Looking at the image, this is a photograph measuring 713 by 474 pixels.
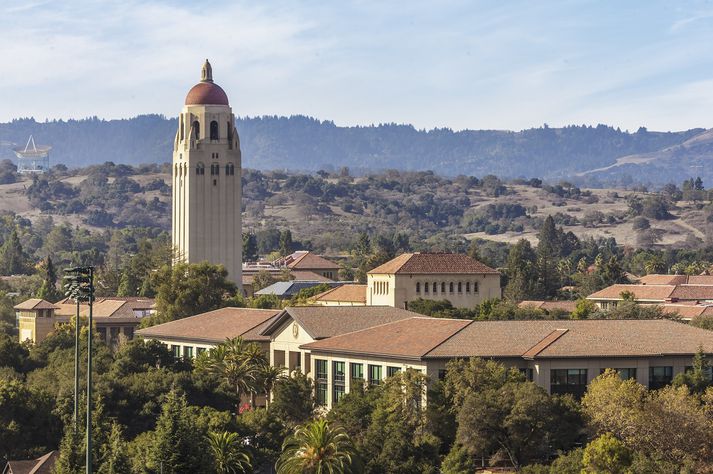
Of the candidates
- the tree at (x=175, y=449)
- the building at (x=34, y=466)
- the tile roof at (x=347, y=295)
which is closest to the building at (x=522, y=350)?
the building at (x=34, y=466)

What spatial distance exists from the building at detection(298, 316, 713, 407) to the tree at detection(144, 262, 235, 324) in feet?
112

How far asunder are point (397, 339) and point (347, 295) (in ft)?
161

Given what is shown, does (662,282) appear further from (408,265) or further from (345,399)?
(345,399)

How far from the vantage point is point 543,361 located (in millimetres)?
84250

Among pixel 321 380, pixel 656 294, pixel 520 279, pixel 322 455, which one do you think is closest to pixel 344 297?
pixel 656 294

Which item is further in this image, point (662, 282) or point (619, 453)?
point (662, 282)

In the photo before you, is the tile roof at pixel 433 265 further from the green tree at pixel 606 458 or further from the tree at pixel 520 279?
the green tree at pixel 606 458

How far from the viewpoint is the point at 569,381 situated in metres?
84.2

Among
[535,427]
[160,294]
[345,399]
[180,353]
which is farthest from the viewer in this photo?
[160,294]

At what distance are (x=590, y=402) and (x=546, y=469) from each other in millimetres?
6889

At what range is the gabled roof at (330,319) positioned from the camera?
98.0 m

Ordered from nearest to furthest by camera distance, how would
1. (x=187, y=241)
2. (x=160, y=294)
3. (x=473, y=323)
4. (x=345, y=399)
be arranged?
(x=345, y=399), (x=473, y=323), (x=160, y=294), (x=187, y=241)

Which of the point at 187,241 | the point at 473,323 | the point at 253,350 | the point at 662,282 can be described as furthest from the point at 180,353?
the point at 662,282

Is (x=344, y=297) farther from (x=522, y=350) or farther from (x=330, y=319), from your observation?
(x=522, y=350)
